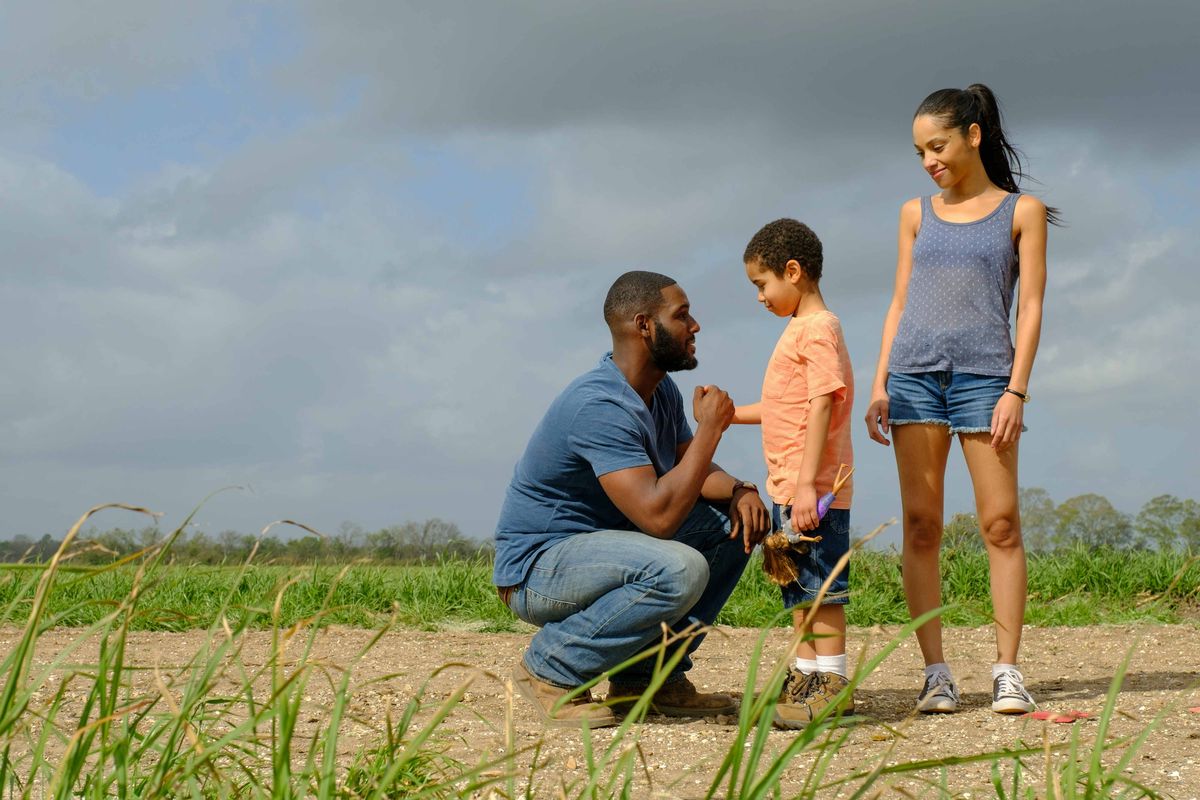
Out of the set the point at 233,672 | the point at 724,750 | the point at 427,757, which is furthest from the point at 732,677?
the point at 427,757

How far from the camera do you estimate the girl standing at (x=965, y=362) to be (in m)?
4.30

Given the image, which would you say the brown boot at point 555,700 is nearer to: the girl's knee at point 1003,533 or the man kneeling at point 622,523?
the man kneeling at point 622,523

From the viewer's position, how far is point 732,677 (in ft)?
17.4

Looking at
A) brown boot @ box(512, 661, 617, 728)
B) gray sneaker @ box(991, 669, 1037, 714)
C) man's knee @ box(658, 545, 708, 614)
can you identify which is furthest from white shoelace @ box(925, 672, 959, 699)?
brown boot @ box(512, 661, 617, 728)

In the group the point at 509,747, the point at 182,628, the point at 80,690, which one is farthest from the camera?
the point at 182,628

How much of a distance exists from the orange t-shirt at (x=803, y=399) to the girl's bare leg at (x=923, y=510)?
0.29 metres

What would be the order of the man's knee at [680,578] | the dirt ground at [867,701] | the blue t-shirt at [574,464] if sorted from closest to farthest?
1. the dirt ground at [867,701]
2. the man's knee at [680,578]
3. the blue t-shirt at [574,464]

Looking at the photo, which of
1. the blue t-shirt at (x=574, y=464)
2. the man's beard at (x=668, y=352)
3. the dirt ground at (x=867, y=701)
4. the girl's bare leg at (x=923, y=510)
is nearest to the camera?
the dirt ground at (x=867, y=701)

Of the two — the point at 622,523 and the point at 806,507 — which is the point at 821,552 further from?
the point at 622,523

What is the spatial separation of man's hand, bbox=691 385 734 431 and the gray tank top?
2.38 ft

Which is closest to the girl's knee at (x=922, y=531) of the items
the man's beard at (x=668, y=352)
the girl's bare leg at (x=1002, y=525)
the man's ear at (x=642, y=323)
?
the girl's bare leg at (x=1002, y=525)

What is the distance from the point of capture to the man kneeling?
3.98 meters

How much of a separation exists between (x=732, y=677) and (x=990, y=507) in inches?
58.6

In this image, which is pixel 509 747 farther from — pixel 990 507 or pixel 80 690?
pixel 80 690
